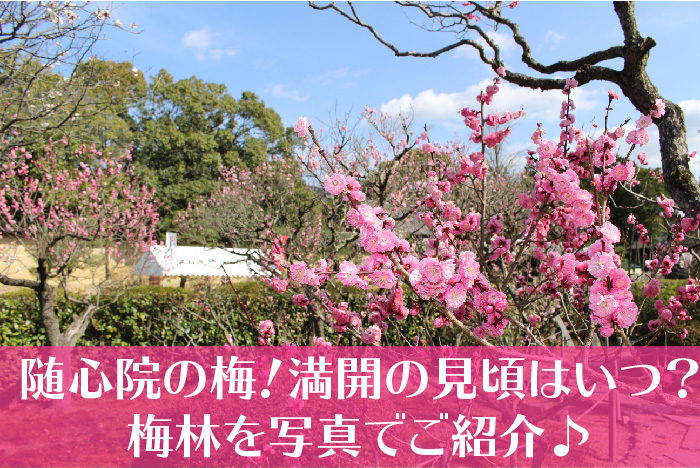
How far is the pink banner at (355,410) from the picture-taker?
2.09 metres

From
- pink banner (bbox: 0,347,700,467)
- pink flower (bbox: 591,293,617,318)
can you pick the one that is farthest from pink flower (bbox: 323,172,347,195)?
pink flower (bbox: 591,293,617,318)

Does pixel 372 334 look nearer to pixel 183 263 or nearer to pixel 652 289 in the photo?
pixel 652 289

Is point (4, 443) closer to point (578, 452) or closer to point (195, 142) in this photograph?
point (578, 452)

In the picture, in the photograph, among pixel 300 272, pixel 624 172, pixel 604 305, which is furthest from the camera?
pixel 624 172

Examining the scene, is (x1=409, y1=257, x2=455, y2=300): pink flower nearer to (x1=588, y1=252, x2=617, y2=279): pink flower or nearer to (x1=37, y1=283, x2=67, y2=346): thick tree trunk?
(x1=588, y1=252, x2=617, y2=279): pink flower

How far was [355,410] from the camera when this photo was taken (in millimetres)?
2504

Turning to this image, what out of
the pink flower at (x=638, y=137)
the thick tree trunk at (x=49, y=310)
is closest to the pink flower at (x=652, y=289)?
the pink flower at (x=638, y=137)

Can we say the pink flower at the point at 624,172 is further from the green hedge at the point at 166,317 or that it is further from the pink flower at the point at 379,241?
the green hedge at the point at 166,317

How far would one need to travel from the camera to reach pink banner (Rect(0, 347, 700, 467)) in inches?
82.4

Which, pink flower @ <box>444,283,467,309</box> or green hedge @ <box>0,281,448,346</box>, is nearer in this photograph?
pink flower @ <box>444,283,467,309</box>

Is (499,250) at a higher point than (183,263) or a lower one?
higher

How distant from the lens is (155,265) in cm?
1482

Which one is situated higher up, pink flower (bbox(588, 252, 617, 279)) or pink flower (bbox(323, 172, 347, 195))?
pink flower (bbox(323, 172, 347, 195))

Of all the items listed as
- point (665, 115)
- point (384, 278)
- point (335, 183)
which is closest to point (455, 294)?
point (384, 278)
